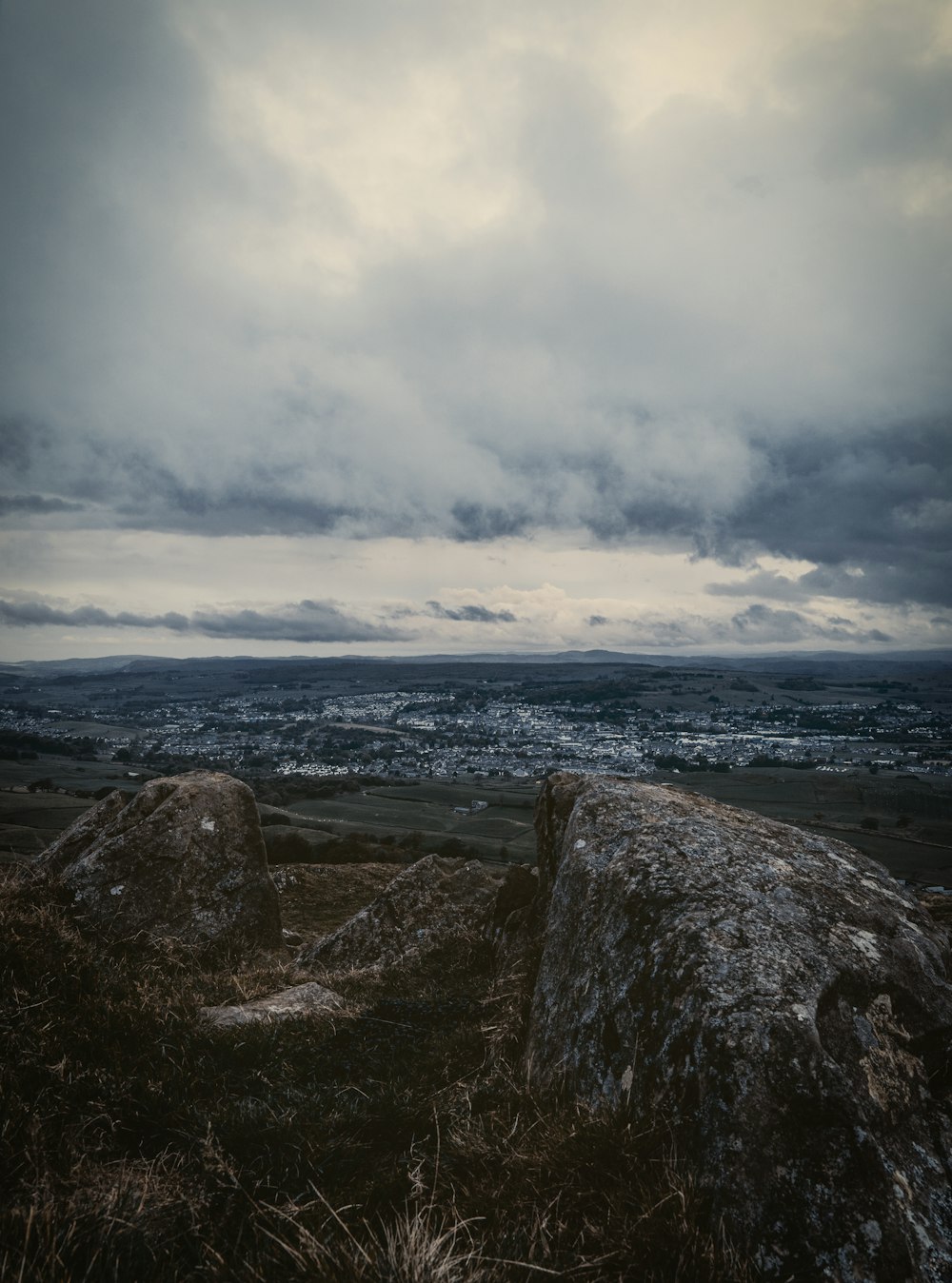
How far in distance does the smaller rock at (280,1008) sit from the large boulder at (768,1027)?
2411 mm

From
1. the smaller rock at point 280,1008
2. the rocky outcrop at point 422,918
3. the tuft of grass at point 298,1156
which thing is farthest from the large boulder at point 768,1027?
the rocky outcrop at point 422,918

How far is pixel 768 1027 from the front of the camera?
3943 mm

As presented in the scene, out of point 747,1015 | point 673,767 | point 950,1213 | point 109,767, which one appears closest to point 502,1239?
point 747,1015

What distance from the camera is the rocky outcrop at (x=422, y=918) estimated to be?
931 centimetres

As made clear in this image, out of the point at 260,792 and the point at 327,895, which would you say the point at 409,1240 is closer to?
the point at 327,895

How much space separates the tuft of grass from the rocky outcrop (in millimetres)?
2927

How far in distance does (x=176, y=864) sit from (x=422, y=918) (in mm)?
4498

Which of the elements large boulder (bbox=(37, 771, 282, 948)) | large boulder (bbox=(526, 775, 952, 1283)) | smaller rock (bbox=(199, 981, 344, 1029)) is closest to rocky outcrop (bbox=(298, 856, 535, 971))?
large boulder (bbox=(37, 771, 282, 948))

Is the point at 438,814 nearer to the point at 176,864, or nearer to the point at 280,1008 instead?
the point at 176,864

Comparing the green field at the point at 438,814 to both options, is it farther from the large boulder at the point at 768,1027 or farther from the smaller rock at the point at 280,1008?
the large boulder at the point at 768,1027

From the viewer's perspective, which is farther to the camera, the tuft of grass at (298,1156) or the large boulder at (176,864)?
the large boulder at (176,864)

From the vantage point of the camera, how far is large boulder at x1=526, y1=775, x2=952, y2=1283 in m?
3.32

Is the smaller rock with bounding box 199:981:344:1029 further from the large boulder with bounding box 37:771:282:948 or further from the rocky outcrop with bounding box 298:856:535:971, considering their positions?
the large boulder with bounding box 37:771:282:948

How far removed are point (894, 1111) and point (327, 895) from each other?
48.5 feet
